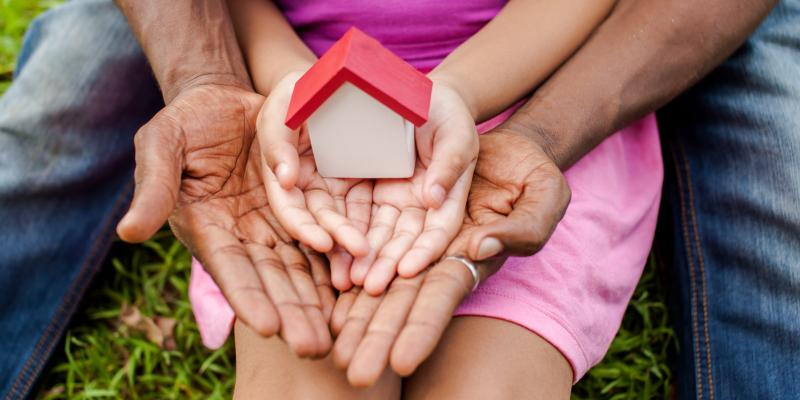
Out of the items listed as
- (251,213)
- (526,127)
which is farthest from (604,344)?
(251,213)

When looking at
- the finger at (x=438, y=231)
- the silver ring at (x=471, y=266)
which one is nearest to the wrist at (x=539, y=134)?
the finger at (x=438, y=231)

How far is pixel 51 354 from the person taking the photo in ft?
8.20

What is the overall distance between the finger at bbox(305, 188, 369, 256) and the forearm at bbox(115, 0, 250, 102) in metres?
0.50

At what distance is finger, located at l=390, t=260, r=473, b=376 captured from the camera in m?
1.48

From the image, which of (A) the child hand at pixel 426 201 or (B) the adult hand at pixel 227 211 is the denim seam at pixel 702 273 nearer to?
(A) the child hand at pixel 426 201

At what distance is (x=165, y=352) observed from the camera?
2.53m

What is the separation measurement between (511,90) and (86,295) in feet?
5.36

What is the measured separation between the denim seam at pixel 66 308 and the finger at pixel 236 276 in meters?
1.07

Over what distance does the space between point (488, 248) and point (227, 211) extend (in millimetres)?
636

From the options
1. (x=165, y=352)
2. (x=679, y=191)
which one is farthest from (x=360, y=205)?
(x=679, y=191)

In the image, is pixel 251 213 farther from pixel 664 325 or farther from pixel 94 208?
pixel 664 325

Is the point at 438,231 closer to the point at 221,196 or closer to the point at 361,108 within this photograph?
the point at 361,108

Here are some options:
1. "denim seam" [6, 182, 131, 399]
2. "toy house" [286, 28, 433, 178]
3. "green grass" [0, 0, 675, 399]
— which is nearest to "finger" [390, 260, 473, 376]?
"toy house" [286, 28, 433, 178]

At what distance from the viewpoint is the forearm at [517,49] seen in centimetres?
214
